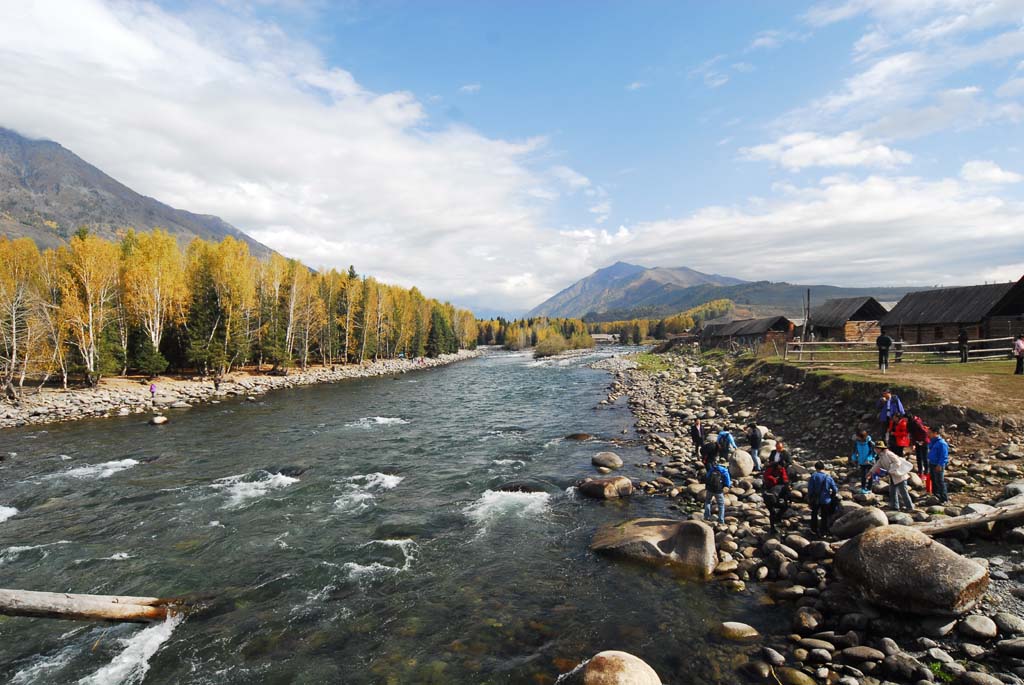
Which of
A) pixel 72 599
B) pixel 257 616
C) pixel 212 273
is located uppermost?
pixel 212 273

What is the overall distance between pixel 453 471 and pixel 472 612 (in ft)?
36.1

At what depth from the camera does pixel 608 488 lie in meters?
17.9

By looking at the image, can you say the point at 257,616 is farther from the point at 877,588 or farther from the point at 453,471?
the point at 877,588

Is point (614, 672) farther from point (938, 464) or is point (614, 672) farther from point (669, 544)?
point (938, 464)

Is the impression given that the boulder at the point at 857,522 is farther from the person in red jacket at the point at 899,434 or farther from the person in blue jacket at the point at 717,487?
the person in red jacket at the point at 899,434

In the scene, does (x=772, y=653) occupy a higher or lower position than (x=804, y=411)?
lower

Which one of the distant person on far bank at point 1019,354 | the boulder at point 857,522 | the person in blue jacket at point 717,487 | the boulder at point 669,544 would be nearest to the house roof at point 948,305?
the distant person on far bank at point 1019,354

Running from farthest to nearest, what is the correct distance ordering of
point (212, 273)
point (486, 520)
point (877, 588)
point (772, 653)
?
point (212, 273)
point (486, 520)
point (877, 588)
point (772, 653)

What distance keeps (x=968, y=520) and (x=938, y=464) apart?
108 inches

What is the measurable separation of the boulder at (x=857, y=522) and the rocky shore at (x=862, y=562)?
3 cm

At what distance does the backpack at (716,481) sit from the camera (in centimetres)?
1441

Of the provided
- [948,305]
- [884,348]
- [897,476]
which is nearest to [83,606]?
[897,476]

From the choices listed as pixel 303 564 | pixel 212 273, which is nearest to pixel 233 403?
pixel 212 273

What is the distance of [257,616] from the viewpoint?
36.0 feet
